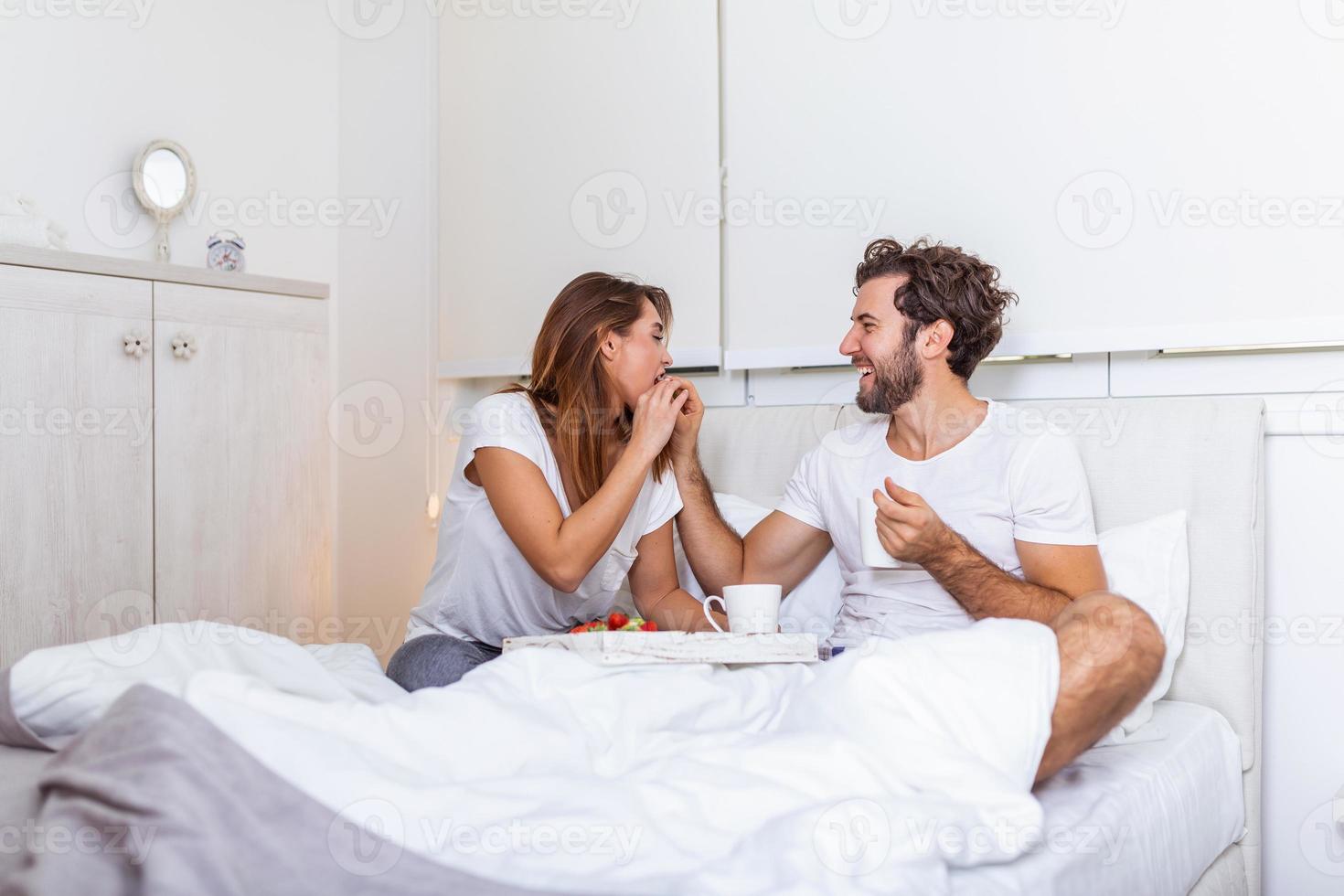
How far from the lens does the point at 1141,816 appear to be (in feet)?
4.82

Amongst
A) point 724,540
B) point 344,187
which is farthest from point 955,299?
point 344,187

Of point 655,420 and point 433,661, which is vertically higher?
point 655,420

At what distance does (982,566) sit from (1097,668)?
0.41 m

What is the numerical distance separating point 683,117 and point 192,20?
1380 millimetres

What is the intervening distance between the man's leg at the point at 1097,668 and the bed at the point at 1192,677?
0.07 metres

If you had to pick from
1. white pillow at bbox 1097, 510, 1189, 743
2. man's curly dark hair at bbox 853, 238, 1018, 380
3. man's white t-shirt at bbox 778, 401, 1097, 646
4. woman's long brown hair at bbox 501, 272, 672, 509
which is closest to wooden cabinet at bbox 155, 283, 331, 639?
woman's long brown hair at bbox 501, 272, 672, 509

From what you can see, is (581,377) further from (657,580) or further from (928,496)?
(928,496)

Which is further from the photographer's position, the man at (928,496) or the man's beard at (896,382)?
the man's beard at (896,382)

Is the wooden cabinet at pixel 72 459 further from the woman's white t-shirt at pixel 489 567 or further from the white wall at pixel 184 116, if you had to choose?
the woman's white t-shirt at pixel 489 567

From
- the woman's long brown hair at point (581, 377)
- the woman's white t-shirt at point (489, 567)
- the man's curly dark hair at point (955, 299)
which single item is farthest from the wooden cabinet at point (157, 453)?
the man's curly dark hair at point (955, 299)

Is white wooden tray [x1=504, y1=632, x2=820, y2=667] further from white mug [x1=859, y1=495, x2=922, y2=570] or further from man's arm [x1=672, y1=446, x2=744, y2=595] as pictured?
man's arm [x1=672, y1=446, x2=744, y2=595]

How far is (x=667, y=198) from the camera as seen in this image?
2.78 metres

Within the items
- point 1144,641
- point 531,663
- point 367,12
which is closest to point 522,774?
point 531,663

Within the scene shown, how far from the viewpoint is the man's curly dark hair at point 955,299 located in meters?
2.08
